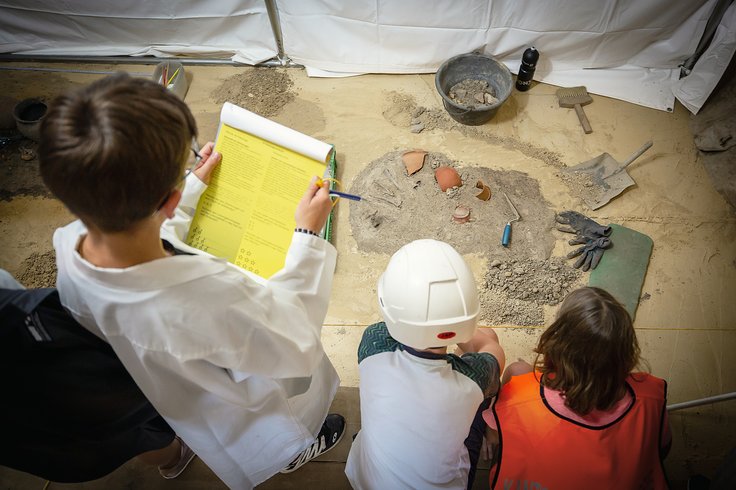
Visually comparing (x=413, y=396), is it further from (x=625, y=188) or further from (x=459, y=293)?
(x=625, y=188)

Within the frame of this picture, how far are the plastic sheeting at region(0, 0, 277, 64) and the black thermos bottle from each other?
170 cm

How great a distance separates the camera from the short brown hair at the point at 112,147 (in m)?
Result: 0.86

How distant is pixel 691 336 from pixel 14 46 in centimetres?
473

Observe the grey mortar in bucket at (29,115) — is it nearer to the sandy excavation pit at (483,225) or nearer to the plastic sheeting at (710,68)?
the sandy excavation pit at (483,225)

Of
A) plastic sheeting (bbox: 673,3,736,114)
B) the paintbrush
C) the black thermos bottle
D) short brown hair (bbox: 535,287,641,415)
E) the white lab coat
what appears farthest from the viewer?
the paintbrush

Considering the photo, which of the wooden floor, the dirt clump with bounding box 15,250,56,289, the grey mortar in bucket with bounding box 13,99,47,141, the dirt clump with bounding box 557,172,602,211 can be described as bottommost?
the wooden floor

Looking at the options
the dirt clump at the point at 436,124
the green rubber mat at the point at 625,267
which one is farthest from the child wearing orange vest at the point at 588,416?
the dirt clump at the point at 436,124

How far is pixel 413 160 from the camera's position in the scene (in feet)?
9.32

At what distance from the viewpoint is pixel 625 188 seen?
2799 millimetres

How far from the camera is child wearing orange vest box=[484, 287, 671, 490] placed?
1.43 m

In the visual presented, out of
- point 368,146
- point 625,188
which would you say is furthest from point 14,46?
point 625,188

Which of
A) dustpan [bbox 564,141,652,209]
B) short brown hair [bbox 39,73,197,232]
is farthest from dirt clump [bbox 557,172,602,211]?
short brown hair [bbox 39,73,197,232]

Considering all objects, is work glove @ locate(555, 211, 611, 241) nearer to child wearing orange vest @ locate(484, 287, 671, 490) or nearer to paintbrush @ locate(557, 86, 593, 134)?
paintbrush @ locate(557, 86, 593, 134)

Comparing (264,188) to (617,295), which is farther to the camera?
(617,295)
